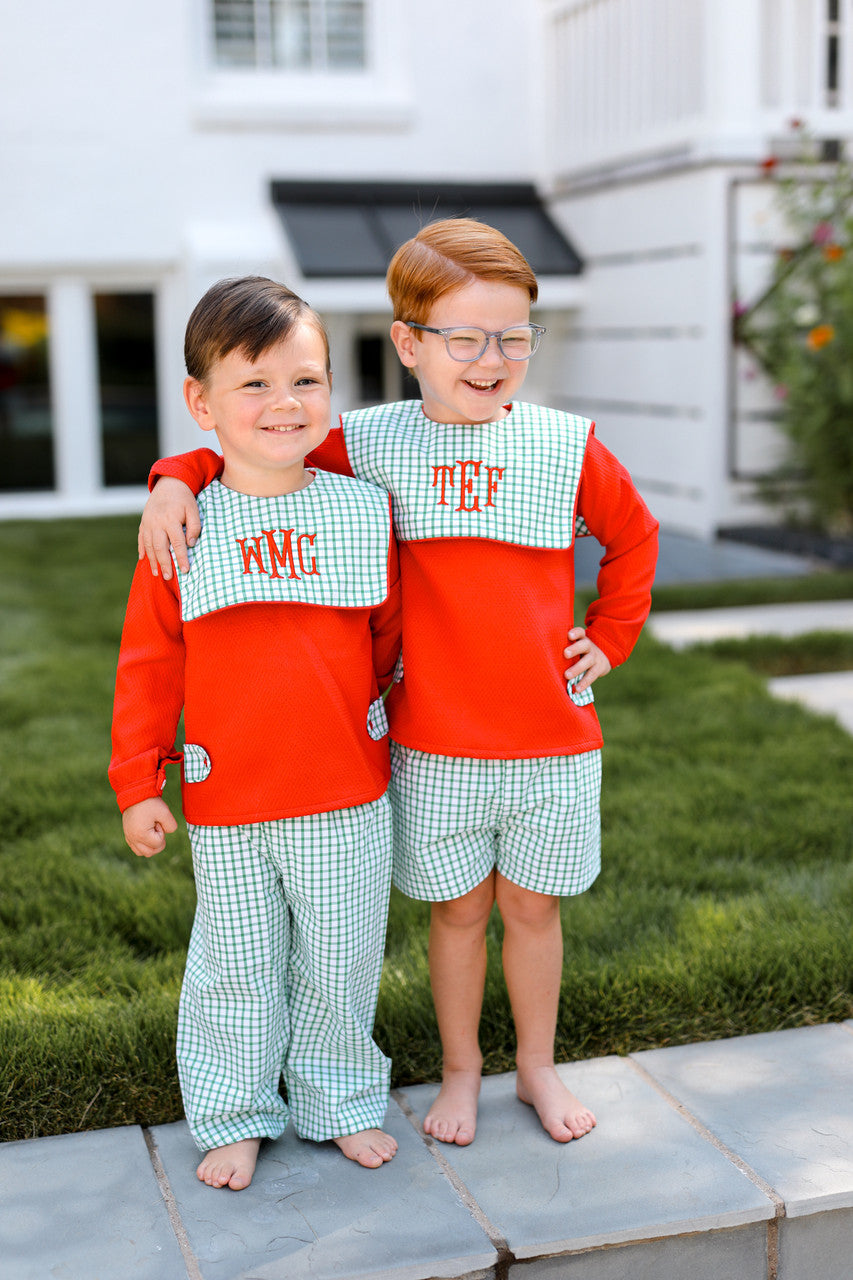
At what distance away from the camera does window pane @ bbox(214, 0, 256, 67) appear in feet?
26.2

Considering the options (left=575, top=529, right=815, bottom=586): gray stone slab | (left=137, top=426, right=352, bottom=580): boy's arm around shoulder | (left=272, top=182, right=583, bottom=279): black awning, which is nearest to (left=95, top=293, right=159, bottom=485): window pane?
(left=272, top=182, right=583, bottom=279): black awning

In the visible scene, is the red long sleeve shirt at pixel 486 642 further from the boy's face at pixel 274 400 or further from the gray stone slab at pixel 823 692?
the gray stone slab at pixel 823 692

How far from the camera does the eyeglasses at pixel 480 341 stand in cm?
182

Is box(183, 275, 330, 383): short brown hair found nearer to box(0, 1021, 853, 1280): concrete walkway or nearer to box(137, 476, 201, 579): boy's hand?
box(137, 476, 201, 579): boy's hand

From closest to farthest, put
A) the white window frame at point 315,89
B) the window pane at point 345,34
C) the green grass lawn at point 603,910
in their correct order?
the green grass lawn at point 603,910
the white window frame at point 315,89
the window pane at point 345,34

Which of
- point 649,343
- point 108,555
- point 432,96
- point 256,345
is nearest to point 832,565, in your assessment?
point 649,343

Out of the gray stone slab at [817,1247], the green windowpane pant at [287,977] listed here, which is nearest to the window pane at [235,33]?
the green windowpane pant at [287,977]

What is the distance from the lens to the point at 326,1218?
1767 millimetres

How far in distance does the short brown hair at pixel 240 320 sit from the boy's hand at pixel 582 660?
59 cm

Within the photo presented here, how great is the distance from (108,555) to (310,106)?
3.10m

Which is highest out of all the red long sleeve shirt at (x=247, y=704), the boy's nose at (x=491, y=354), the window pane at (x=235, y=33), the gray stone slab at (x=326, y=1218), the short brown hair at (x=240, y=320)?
the window pane at (x=235, y=33)

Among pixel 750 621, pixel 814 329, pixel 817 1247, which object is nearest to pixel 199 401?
pixel 817 1247

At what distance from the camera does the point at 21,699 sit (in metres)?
4.20

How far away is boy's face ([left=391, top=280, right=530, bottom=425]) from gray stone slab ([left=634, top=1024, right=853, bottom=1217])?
1.08 meters
